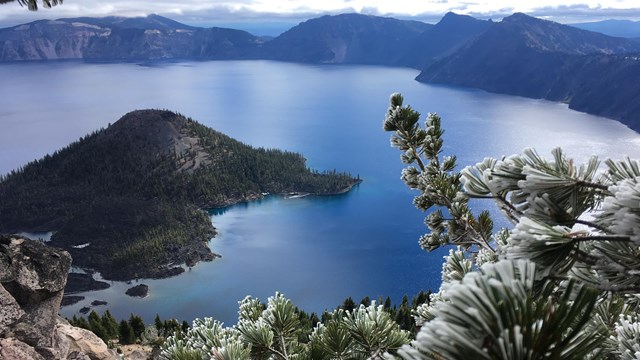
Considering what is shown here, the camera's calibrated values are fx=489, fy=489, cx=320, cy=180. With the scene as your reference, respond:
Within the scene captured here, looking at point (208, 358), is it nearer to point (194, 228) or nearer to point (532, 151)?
point (532, 151)

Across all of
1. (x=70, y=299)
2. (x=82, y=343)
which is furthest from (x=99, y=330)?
(x=70, y=299)

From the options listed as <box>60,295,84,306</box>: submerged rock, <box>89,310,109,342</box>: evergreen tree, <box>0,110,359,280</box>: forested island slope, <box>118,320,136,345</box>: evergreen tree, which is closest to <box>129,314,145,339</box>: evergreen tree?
<box>118,320,136,345</box>: evergreen tree

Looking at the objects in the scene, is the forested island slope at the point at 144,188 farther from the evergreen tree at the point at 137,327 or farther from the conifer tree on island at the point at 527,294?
the conifer tree on island at the point at 527,294

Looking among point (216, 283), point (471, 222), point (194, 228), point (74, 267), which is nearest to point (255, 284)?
point (216, 283)

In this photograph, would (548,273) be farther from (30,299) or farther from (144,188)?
(144,188)

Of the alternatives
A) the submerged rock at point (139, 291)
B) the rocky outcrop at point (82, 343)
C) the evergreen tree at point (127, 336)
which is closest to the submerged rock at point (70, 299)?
the submerged rock at point (139, 291)
